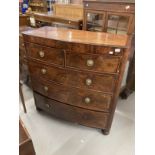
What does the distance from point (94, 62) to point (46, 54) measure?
1.51ft

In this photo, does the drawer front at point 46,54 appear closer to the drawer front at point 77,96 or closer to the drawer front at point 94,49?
the drawer front at point 94,49

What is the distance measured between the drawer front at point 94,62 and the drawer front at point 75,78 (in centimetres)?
6

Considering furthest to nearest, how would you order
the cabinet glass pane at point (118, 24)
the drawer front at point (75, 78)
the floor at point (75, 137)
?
the cabinet glass pane at point (118, 24)
the floor at point (75, 137)
the drawer front at point (75, 78)

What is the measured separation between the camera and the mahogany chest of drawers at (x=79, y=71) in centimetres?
115

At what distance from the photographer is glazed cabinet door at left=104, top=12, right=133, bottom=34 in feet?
5.07

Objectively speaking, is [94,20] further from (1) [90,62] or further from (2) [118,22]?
(1) [90,62]

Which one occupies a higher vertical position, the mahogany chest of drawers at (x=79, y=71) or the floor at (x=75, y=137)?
the mahogany chest of drawers at (x=79, y=71)

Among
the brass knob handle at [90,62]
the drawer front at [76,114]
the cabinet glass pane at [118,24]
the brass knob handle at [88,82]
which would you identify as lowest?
the drawer front at [76,114]

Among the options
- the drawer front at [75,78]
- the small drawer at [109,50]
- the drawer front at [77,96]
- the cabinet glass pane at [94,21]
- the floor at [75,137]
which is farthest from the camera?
the cabinet glass pane at [94,21]

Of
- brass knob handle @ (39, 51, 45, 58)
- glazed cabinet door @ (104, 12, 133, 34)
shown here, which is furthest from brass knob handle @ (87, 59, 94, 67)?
glazed cabinet door @ (104, 12, 133, 34)

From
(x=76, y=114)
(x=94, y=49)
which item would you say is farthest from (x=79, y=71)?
(x=76, y=114)

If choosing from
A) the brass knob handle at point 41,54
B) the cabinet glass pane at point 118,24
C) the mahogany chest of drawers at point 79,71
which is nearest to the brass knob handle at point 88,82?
the mahogany chest of drawers at point 79,71

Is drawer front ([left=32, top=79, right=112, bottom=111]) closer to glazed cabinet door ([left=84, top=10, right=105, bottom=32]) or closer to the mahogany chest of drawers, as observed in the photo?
the mahogany chest of drawers
